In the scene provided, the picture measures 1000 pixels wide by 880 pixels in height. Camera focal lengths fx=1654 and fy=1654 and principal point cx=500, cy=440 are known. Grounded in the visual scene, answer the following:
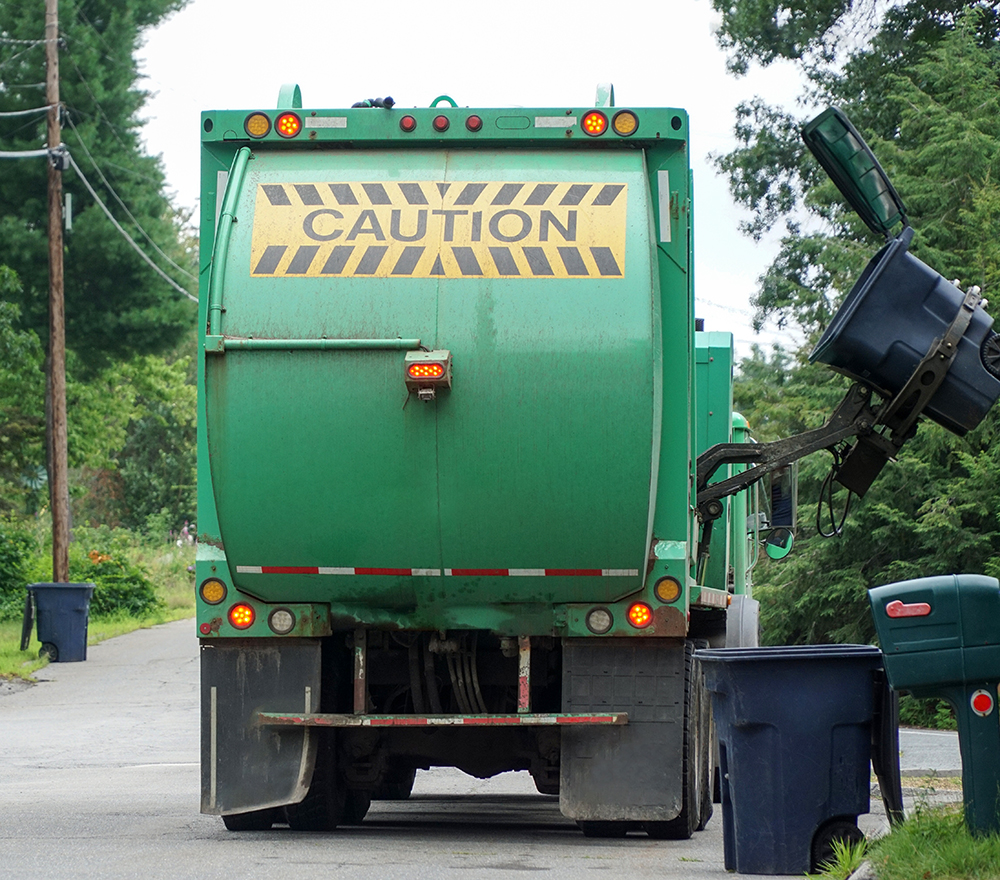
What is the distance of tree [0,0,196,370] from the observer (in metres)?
30.3

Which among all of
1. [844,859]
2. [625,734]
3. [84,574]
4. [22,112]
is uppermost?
[22,112]

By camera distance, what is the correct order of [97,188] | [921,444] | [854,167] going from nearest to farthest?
1. [854,167]
2. [921,444]
3. [97,188]

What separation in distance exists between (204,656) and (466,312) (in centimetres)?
203

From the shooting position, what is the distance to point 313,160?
7480mm

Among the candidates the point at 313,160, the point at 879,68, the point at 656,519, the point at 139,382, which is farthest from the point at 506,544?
the point at 139,382

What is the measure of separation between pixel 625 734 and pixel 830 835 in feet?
3.80

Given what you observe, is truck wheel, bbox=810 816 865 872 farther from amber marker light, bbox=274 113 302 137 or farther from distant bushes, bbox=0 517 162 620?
distant bushes, bbox=0 517 162 620

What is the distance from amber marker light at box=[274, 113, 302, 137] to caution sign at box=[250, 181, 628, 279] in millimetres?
287

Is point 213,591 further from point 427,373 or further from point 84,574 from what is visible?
point 84,574

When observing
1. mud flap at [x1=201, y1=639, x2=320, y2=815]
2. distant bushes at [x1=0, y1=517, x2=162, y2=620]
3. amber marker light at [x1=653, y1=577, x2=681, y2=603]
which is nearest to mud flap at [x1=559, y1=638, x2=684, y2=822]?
amber marker light at [x1=653, y1=577, x2=681, y2=603]

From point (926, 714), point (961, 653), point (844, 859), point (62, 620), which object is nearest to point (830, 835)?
point (844, 859)

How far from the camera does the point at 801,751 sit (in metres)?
6.55

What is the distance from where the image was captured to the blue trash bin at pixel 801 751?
6.55 metres

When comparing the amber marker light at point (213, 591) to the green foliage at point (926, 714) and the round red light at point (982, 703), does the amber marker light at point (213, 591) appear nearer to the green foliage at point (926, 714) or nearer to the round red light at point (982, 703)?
the round red light at point (982, 703)
